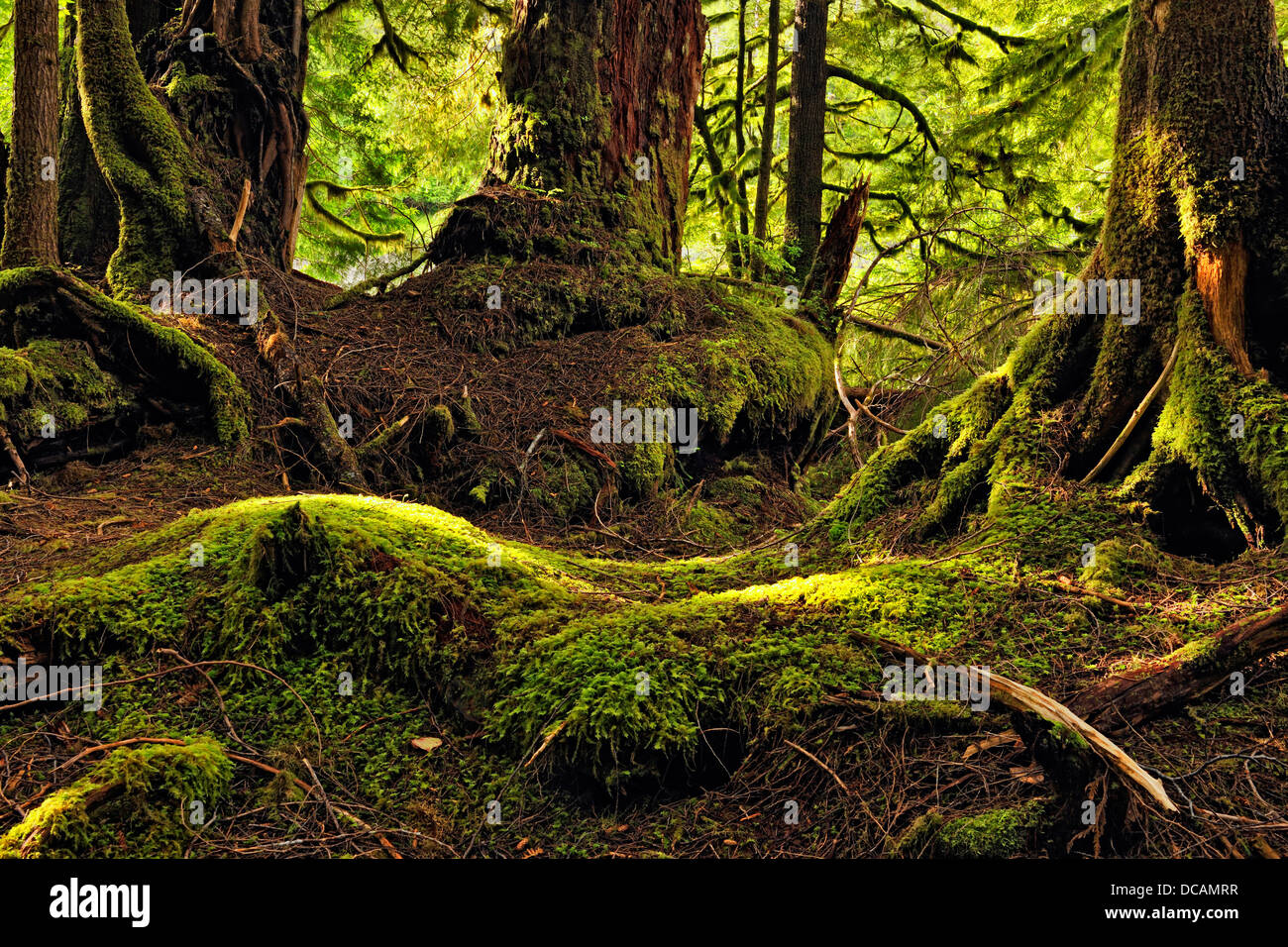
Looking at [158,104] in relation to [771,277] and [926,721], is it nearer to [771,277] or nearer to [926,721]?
[771,277]

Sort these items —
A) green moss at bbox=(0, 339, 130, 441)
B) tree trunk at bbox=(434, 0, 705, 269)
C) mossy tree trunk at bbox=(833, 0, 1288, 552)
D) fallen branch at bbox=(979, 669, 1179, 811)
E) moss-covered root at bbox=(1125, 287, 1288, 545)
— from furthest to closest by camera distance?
tree trunk at bbox=(434, 0, 705, 269) < green moss at bbox=(0, 339, 130, 441) < mossy tree trunk at bbox=(833, 0, 1288, 552) < moss-covered root at bbox=(1125, 287, 1288, 545) < fallen branch at bbox=(979, 669, 1179, 811)

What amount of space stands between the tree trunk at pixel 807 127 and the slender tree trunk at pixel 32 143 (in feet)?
23.3

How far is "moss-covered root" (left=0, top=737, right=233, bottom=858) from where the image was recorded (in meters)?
2.18

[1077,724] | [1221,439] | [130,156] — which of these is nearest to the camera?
[1077,724]

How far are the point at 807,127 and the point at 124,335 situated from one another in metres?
7.70

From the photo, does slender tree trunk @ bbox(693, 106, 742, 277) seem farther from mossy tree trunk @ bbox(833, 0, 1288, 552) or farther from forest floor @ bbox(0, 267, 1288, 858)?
forest floor @ bbox(0, 267, 1288, 858)

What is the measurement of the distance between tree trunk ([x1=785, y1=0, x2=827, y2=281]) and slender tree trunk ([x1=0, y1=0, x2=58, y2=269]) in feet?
23.3

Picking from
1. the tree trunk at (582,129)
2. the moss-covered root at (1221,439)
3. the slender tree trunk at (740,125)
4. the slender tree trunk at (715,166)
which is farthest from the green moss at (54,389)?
the slender tree trunk at (715,166)

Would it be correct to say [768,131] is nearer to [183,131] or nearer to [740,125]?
[740,125]

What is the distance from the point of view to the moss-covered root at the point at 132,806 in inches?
85.7

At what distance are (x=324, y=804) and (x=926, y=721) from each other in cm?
192

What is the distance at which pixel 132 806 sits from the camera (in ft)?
7.68

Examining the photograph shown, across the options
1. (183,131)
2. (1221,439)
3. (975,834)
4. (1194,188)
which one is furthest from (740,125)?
(975,834)

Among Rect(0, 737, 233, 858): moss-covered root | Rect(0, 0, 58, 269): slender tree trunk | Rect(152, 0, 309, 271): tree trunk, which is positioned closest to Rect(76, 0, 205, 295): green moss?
Rect(152, 0, 309, 271): tree trunk
